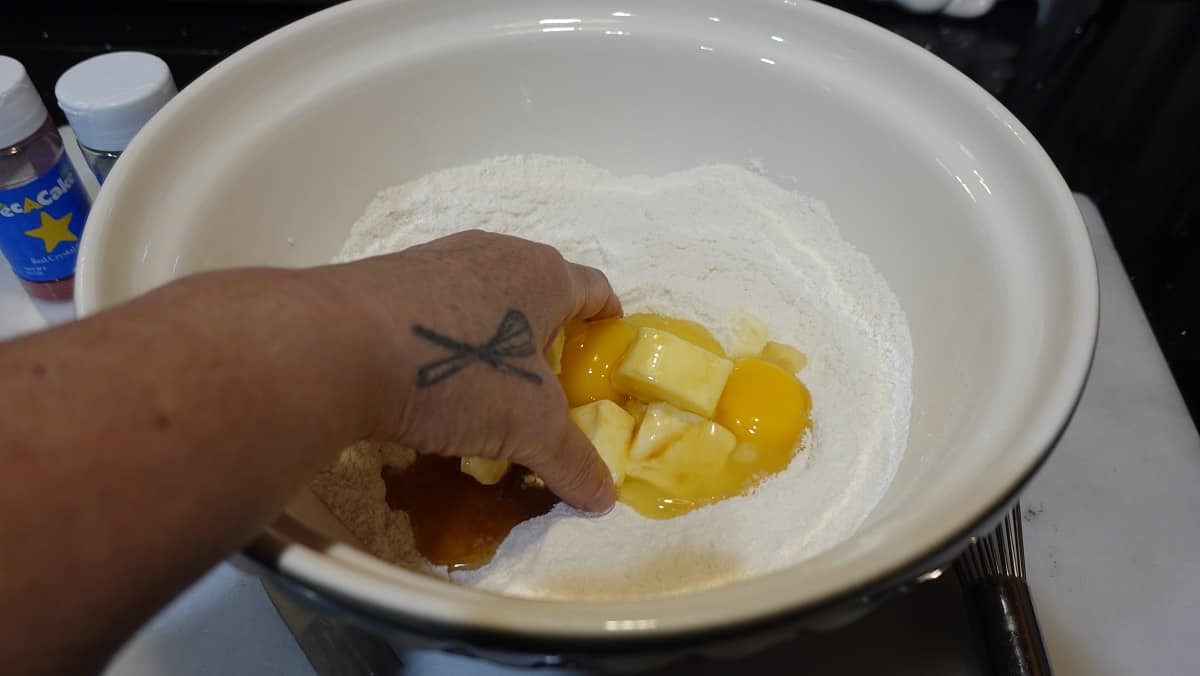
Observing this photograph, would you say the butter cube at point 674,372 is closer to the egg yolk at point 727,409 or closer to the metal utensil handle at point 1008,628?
the egg yolk at point 727,409

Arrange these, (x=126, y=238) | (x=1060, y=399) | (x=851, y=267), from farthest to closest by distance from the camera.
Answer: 1. (x=851, y=267)
2. (x=126, y=238)
3. (x=1060, y=399)

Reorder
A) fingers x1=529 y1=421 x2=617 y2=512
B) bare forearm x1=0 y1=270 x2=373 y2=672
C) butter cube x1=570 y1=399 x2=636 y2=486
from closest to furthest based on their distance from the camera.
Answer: bare forearm x1=0 y1=270 x2=373 y2=672, fingers x1=529 y1=421 x2=617 y2=512, butter cube x1=570 y1=399 x2=636 y2=486

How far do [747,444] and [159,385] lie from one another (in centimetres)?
54

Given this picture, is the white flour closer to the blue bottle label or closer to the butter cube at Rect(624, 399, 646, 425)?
the butter cube at Rect(624, 399, 646, 425)

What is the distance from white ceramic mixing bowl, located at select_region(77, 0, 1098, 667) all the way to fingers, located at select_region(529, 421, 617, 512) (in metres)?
0.17

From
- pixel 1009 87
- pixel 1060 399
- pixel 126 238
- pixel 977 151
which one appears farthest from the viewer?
pixel 1009 87

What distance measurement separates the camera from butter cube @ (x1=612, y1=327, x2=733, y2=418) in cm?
77

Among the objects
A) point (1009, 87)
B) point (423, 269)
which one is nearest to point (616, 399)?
point (423, 269)

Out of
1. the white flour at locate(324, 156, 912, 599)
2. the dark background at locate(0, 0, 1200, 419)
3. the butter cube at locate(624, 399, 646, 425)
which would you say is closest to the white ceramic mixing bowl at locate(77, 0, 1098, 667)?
the white flour at locate(324, 156, 912, 599)

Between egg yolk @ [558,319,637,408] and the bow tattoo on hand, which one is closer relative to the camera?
the bow tattoo on hand

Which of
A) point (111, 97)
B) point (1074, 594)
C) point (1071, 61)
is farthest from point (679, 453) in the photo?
point (1071, 61)

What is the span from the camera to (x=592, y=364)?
2.70ft

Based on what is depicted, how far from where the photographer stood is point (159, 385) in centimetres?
39

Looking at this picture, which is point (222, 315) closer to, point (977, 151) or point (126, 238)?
point (126, 238)
